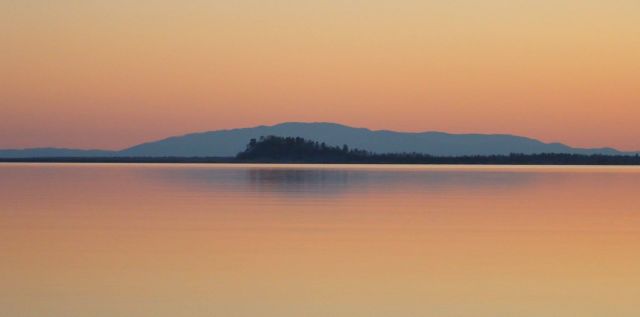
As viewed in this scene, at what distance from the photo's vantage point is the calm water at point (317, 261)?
10.8 m

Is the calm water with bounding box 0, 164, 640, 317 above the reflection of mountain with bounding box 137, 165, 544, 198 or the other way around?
the other way around

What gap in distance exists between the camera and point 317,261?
1426cm

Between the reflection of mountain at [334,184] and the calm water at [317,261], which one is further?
the reflection of mountain at [334,184]

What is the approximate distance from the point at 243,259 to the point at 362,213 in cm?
964

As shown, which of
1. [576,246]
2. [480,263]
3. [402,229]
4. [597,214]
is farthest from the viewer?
[597,214]

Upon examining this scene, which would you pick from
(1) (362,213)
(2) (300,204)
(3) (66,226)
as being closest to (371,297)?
(3) (66,226)

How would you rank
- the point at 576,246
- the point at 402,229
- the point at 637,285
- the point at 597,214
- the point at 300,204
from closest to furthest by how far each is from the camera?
the point at 637,285 < the point at 576,246 < the point at 402,229 < the point at 597,214 < the point at 300,204

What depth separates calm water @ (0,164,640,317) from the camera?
10.8 meters

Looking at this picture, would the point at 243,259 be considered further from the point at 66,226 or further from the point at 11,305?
the point at 66,226

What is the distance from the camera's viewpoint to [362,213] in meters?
23.9

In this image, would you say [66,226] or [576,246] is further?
[66,226]

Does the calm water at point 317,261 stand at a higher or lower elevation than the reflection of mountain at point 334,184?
lower

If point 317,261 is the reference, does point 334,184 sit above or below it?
above

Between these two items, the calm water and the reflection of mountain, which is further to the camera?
the reflection of mountain
